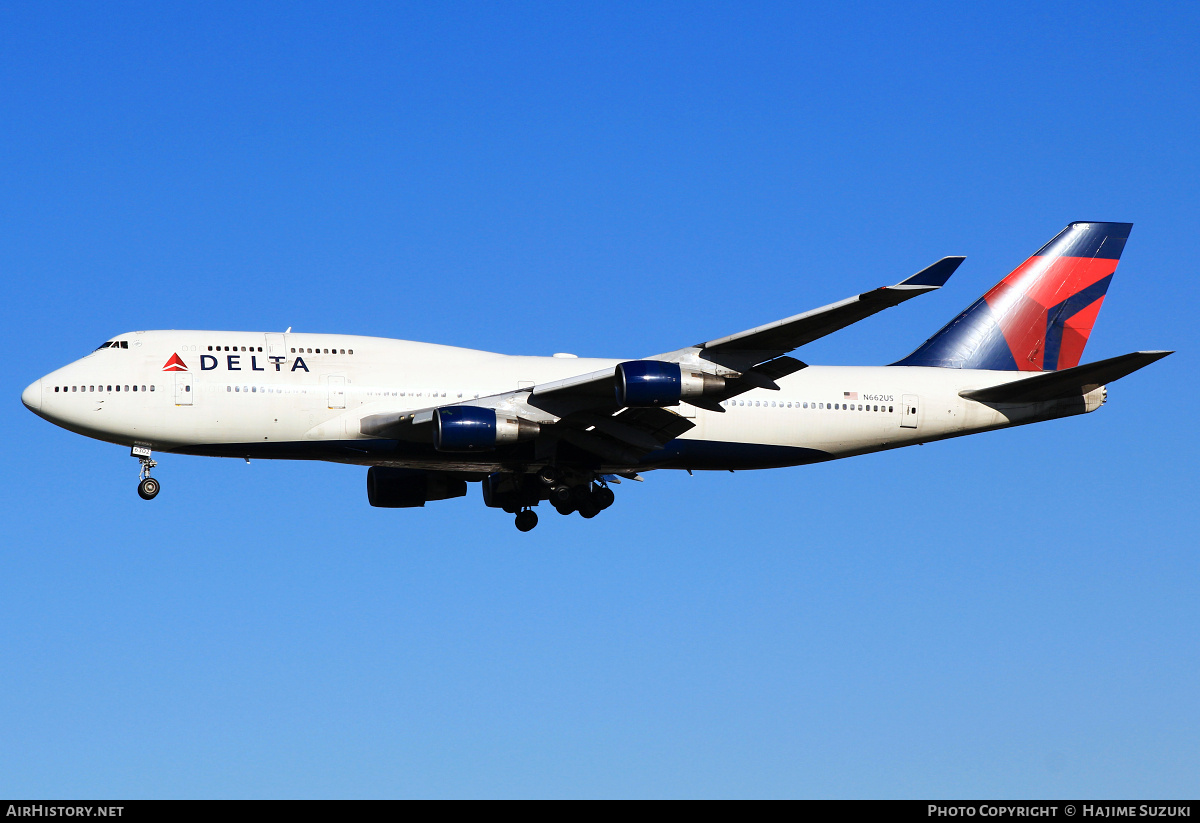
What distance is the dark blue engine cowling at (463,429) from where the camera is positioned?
31.7 m

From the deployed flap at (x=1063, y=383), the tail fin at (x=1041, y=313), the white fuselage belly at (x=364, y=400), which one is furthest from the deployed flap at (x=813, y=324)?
the tail fin at (x=1041, y=313)

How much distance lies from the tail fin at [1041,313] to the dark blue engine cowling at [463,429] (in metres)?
14.0

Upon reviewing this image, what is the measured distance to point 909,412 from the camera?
1465 inches

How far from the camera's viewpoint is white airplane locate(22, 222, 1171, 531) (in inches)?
1252

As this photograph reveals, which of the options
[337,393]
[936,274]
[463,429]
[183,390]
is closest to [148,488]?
[183,390]

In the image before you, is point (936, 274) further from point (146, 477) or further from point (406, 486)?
point (146, 477)

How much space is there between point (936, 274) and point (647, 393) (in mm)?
7176

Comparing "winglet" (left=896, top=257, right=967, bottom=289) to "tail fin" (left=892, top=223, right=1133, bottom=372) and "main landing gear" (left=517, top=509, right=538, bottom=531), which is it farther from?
"main landing gear" (left=517, top=509, right=538, bottom=531)

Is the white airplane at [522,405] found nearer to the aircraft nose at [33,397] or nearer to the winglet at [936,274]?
the aircraft nose at [33,397]
